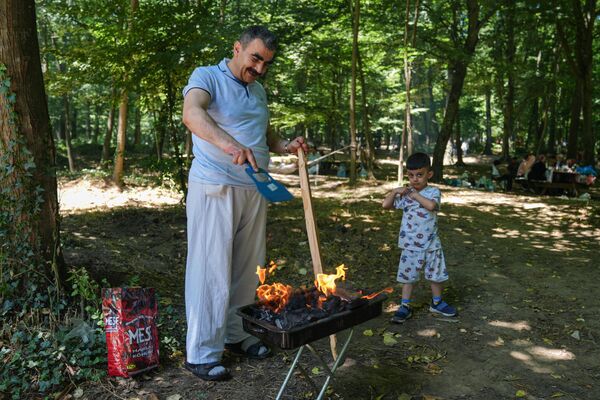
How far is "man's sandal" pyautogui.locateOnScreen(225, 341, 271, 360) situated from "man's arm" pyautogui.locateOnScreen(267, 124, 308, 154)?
4.93ft

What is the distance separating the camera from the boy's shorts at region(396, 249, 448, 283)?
447 cm

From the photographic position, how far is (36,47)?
3.86 meters

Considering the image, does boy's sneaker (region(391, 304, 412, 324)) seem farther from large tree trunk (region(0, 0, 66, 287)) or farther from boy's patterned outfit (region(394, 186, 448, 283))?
large tree trunk (region(0, 0, 66, 287))

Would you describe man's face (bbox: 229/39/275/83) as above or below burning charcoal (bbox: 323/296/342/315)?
above

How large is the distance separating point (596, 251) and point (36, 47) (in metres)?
7.55

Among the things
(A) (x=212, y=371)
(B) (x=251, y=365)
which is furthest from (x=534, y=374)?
(A) (x=212, y=371)

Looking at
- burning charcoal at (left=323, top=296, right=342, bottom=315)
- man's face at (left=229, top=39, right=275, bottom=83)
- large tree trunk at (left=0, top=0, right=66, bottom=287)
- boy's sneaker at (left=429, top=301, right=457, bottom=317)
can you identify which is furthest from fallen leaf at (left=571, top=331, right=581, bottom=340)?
large tree trunk at (left=0, top=0, right=66, bottom=287)

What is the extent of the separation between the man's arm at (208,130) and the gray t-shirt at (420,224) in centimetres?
219

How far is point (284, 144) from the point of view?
3.50 m

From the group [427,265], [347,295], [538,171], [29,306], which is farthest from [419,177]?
[538,171]

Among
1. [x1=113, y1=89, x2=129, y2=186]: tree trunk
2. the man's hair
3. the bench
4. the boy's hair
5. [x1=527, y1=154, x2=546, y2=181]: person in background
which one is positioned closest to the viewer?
the man's hair

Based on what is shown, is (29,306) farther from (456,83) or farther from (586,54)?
(586,54)

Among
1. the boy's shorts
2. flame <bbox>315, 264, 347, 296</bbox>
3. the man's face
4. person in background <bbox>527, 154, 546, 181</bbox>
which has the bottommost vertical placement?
the boy's shorts

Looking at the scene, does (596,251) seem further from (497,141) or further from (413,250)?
(497,141)
